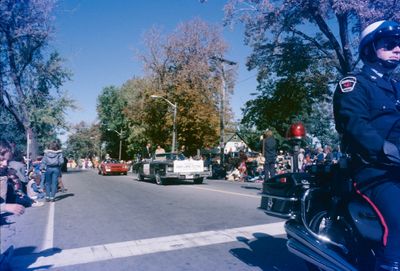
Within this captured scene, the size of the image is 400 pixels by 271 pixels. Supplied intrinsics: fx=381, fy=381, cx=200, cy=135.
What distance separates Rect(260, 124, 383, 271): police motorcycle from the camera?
2607 millimetres

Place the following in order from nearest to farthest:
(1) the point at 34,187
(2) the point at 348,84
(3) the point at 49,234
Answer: (2) the point at 348,84 → (3) the point at 49,234 → (1) the point at 34,187

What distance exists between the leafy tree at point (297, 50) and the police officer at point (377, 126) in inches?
557

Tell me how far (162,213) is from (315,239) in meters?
5.39

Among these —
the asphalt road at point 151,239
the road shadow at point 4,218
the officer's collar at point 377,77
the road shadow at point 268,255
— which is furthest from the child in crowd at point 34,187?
the officer's collar at point 377,77

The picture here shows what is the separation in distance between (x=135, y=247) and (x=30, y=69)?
27576 mm

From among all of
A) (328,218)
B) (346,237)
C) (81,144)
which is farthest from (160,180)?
(81,144)

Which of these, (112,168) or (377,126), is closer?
(377,126)

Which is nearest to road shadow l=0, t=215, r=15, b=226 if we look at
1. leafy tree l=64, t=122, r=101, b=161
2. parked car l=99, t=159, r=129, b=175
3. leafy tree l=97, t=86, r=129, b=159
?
parked car l=99, t=159, r=129, b=175

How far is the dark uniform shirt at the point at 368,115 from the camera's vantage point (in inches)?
95.4

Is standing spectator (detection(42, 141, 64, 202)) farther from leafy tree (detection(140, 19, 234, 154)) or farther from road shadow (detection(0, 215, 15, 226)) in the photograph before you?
leafy tree (detection(140, 19, 234, 154))

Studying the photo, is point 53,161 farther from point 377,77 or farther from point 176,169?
point 377,77

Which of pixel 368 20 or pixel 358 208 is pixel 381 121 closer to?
pixel 358 208

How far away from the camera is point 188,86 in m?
34.0

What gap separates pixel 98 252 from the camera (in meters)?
4.88
